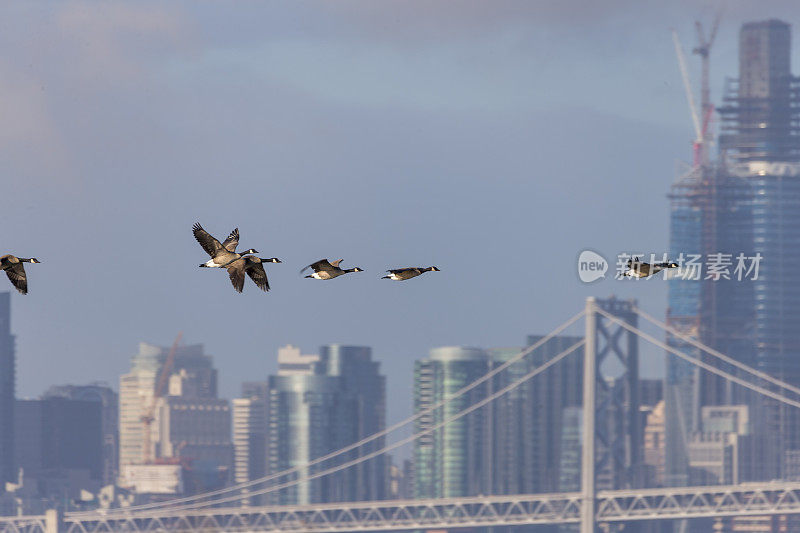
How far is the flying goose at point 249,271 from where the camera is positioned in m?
→ 30.8

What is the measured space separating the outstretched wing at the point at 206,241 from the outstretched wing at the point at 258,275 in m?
0.63

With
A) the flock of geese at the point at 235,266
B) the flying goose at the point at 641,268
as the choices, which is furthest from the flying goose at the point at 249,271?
the flying goose at the point at 641,268

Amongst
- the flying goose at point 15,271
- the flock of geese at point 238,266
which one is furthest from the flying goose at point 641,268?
the flying goose at point 15,271

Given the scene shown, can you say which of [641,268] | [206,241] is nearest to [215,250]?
[206,241]

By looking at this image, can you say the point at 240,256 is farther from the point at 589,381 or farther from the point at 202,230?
the point at 589,381

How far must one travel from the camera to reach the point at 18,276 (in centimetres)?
3062

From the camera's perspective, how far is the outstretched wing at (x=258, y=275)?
1212 inches

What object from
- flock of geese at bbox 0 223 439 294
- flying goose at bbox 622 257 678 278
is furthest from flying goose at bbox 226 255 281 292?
flying goose at bbox 622 257 678 278

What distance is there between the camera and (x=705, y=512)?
182 meters

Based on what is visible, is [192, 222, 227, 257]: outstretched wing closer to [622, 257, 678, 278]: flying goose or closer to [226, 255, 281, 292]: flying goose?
[226, 255, 281, 292]: flying goose

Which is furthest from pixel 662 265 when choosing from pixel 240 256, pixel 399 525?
pixel 399 525

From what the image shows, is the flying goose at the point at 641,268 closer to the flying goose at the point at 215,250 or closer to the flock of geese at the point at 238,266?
the flock of geese at the point at 238,266

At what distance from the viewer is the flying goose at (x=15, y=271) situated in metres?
30.4

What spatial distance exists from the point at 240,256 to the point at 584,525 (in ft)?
492
